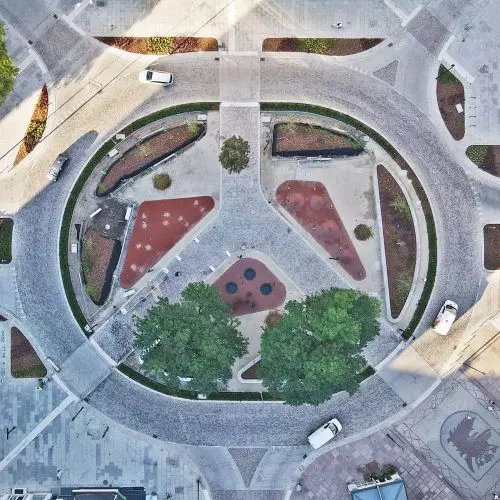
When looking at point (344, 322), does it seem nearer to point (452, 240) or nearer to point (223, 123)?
point (452, 240)

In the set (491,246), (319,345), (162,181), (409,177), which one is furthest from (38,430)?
(491,246)

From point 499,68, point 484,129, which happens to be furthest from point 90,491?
point 499,68

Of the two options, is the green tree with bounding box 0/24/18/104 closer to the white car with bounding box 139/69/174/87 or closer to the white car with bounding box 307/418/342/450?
the white car with bounding box 139/69/174/87

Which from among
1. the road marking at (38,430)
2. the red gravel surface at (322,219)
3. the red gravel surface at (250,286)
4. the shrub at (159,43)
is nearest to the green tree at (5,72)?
the shrub at (159,43)

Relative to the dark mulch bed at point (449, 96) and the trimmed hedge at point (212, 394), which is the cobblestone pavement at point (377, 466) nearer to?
the trimmed hedge at point (212, 394)

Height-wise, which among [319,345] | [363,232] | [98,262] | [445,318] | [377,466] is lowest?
[377,466]

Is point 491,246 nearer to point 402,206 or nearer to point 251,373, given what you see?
point 402,206
